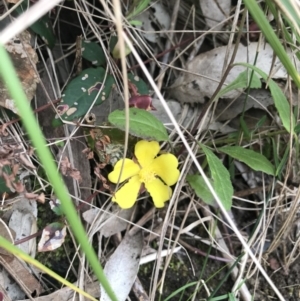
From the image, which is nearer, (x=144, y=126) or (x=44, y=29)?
(x=144, y=126)

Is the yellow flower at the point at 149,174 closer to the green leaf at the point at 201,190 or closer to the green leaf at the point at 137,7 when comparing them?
the green leaf at the point at 201,190

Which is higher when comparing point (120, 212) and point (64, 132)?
point (64, 132)

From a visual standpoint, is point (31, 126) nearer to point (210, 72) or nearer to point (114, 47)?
point (114, 47)

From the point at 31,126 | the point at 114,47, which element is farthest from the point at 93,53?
the point at 31,126

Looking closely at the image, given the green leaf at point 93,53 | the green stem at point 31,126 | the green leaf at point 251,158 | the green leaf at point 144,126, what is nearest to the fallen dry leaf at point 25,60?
the green leaf at point 93,53

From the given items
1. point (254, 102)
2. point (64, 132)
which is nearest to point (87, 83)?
point (64, 132)

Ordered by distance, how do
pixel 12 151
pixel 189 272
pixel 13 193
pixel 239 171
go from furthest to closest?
pixel 239 171 < pixel 189 272 < pixel 13 193 < pixel 12 151

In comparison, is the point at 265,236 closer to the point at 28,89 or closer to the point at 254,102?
the point at 254,102
